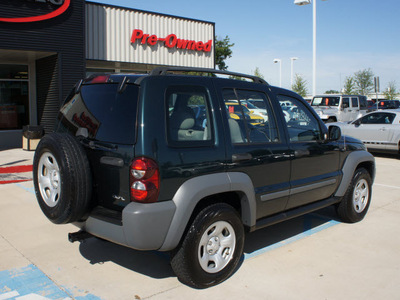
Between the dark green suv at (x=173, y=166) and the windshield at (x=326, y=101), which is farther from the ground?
the windshield at (x=326, y=101)

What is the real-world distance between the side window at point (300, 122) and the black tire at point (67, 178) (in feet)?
7.50

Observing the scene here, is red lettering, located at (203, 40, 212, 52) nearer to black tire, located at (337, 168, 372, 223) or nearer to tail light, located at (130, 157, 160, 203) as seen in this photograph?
black tire, located at (337, 168, 372, 223)

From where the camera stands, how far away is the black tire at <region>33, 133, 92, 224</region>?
10.9 feet

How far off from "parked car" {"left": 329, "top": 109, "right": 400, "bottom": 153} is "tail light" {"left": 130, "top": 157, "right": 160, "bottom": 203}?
10765 millimetres

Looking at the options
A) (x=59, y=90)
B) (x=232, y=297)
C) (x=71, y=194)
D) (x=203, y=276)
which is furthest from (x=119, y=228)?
(x=59, y=90)

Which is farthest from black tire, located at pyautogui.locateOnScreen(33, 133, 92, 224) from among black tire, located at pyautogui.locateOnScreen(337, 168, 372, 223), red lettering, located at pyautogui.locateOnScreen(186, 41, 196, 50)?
red lettering, located at pyautogui.locateOnScreen(186, 41, 196, 50)

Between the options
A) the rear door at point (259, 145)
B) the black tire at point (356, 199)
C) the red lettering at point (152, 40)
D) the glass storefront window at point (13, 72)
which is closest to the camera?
the rear door at point (259, 145)

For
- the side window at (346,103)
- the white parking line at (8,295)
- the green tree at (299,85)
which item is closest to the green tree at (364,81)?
the green tree at (299,85)

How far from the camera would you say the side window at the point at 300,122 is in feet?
15.1

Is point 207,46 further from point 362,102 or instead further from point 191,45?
point 362,102

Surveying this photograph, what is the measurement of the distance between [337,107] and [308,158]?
52.2 ft

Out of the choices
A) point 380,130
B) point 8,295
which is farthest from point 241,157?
point 380,130

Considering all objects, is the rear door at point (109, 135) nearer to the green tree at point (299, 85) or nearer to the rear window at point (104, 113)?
the rear window at point (104, 113)

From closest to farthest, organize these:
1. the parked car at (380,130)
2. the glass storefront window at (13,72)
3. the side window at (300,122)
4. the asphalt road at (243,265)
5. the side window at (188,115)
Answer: the side window at (188,115), the asphalt road at (243,265), the side window at (300,122), the parked car at (380,130), the glass storefront window at (13,72)
